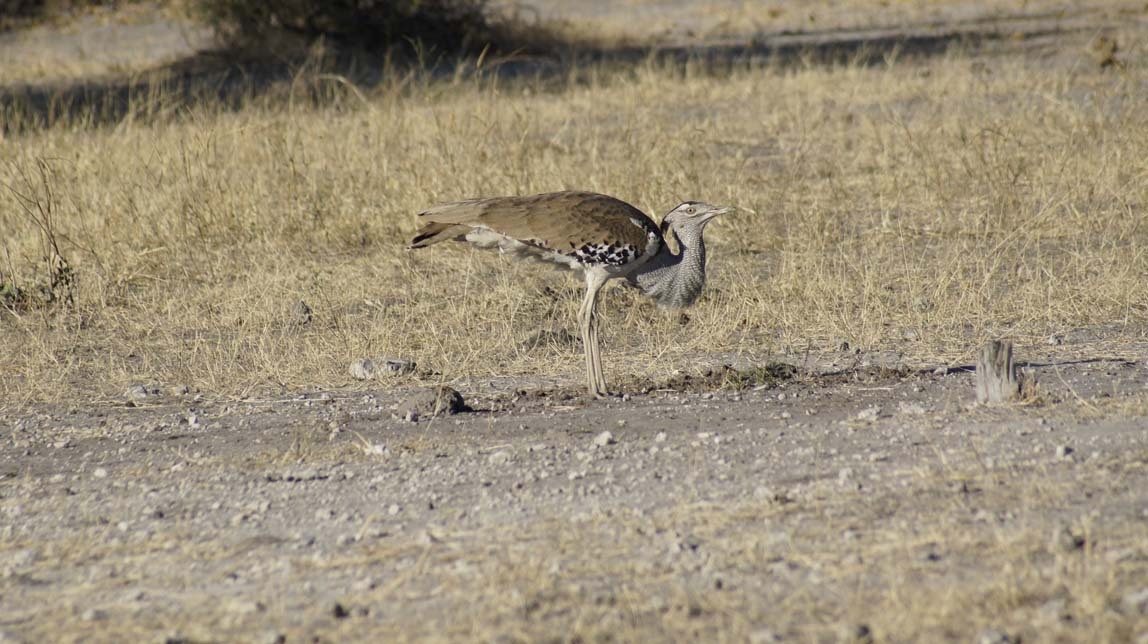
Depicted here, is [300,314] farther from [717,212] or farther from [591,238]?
[717,212]

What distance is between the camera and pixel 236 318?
662cm

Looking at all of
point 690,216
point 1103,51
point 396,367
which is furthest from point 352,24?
point 690,216

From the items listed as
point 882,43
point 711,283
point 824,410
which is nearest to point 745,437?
point 824,410

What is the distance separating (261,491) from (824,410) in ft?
6.40

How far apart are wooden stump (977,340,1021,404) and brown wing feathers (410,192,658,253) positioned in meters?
1.39

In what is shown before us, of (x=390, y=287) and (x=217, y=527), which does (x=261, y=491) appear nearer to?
(x=217, y=527)

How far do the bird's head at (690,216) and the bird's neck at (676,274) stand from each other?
4 centimetres

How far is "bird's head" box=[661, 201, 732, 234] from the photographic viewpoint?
216 inches

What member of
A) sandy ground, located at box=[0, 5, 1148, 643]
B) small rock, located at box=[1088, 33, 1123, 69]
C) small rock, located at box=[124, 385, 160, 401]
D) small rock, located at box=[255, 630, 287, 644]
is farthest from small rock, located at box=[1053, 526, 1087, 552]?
small rock, located at box=[1088, 33, 1123, 69]

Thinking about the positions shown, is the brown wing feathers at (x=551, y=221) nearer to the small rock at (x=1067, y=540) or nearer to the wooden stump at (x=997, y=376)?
the wooden stump at (x=997, y=376)

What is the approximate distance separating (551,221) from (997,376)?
176 cm

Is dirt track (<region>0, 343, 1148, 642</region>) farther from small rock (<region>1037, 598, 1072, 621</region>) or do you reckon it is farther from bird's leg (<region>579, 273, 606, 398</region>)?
bird's leg (<region>579, 273, 606, 398</region>)

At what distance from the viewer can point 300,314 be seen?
6660mm

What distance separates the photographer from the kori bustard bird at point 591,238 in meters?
5.19
